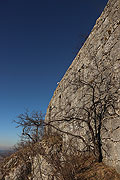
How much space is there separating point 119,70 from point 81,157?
261 centimetres

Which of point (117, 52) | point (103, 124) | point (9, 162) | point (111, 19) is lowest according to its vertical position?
point (9, 162)

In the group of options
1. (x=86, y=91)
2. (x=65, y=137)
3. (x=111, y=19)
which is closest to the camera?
(x=111, y=19)

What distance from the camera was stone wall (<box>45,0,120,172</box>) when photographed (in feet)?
8.84

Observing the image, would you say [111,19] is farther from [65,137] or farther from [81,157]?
[65,137]

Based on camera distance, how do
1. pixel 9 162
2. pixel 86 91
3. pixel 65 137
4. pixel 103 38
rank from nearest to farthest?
pixel 103 38, pixel 86 91, pixel 65 137, pixel 9 162

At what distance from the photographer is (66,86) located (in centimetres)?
599

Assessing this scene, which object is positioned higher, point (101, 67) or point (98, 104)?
point (101, 67)

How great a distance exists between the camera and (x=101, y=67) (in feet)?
11.7

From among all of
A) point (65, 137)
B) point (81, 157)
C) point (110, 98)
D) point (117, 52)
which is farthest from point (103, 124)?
point (65, 137)

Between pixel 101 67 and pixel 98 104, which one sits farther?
pixel 101 67

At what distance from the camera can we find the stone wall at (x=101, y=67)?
8.84 ft

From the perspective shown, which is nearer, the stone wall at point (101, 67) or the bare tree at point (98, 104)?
the stone wall at point (101, 67)

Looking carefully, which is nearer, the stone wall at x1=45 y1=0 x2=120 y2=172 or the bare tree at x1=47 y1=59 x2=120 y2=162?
the stone wall at x1=45 y1=0 x2=120 y2=172

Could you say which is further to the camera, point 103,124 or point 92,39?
point 92,39
